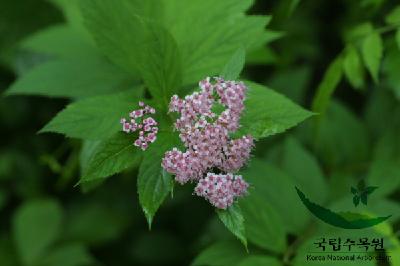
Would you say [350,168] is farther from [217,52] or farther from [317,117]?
[217,52]

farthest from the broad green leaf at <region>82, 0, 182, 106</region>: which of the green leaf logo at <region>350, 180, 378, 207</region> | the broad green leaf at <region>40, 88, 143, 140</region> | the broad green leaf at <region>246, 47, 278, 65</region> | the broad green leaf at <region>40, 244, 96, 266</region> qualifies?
the broad green leaf at <region>40, 244, 96, 266</region>

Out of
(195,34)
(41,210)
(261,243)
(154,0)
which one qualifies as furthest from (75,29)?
(261,243)

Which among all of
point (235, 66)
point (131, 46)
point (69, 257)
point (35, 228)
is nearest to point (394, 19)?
point (235, 66)

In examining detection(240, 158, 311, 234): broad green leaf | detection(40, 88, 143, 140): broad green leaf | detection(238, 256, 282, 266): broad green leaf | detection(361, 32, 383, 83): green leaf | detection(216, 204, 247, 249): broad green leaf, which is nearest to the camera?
detection(216, 204, 247, 249): broad green leaf

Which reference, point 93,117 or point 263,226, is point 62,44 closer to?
point 93,117

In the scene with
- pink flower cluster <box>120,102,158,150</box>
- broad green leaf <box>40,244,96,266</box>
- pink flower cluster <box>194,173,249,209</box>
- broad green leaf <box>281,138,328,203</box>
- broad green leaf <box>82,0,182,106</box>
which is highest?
broad green leaf <box>82,0,182,106</box>

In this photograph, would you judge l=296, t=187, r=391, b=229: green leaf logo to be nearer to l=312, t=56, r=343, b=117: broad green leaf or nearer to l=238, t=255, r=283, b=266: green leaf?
l=238, t=255, r=283, b=266: green leaf
